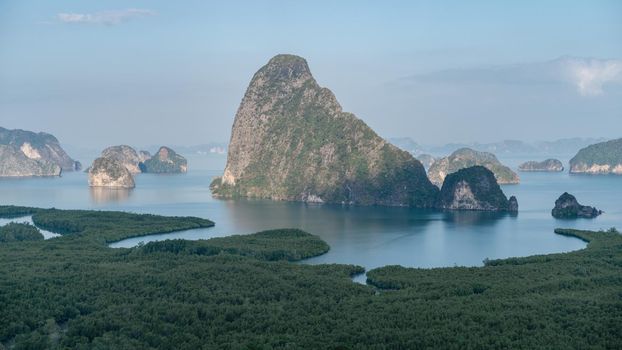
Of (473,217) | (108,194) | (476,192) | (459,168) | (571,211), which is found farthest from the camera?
(459,168)

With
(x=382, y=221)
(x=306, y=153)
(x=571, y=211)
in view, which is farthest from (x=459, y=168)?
(x=382, y=221)

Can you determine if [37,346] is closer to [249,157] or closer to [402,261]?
[402,261]

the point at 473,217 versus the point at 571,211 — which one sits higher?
the point at 571,211

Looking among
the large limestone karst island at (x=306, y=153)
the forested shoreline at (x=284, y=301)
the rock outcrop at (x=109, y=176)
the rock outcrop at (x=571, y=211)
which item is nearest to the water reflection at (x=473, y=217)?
the rock outcrop at (x=571, y=211)

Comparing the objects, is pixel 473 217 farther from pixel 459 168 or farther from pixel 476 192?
pixel 459 168

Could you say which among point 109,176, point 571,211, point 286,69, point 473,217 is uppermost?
point 286,69
